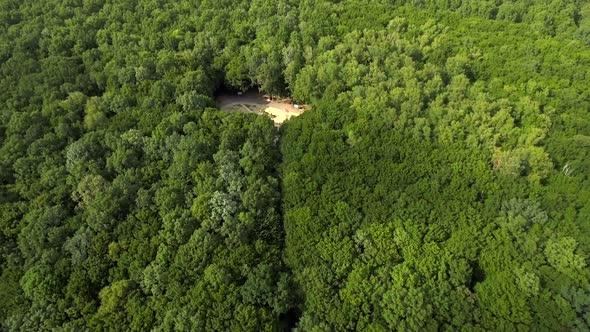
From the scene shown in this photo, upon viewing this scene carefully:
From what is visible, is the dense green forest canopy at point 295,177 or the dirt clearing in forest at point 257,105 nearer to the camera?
the dense green forest canopy at point 295,177

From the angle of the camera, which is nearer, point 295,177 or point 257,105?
Answer: point 295,177

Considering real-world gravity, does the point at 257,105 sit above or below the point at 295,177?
below

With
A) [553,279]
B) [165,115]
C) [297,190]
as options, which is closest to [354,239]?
[297,190]

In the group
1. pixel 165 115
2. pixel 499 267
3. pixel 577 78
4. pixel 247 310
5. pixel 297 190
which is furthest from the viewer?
pixel 577 78

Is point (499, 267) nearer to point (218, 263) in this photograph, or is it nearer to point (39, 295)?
point (218, 263)
